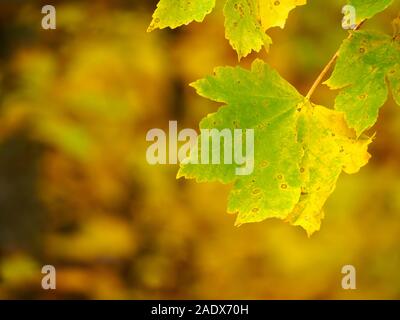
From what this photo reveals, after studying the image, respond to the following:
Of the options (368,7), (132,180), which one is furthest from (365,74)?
(132,180)

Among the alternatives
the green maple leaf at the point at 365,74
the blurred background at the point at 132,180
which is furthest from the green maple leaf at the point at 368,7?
the blurred background at the point at 132,180

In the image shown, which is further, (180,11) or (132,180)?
(132,180)

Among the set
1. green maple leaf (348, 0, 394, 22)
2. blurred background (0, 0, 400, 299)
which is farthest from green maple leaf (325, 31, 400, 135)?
blurred background (0, 0, 400, 299)

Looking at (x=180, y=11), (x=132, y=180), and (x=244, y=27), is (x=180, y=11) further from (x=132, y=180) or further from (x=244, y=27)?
(x=132, y=180)

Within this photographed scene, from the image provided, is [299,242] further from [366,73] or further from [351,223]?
[366,73]

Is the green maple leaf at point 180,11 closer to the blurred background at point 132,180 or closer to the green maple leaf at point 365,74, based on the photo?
the green maple leaf at point 365,74
